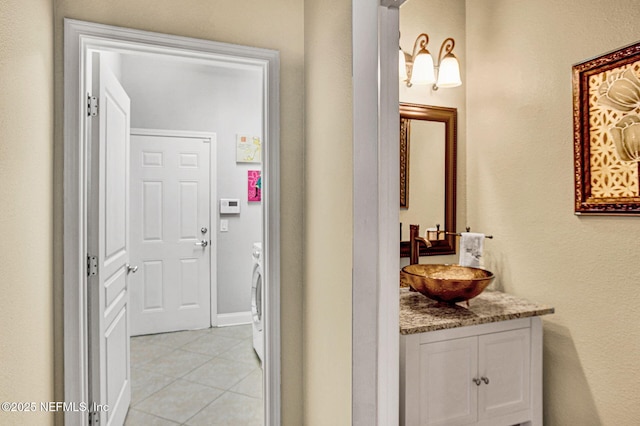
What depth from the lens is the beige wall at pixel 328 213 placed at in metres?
1.51

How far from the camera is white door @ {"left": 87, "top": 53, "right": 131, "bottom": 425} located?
5.83 feet

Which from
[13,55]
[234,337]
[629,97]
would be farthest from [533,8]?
[234,337]

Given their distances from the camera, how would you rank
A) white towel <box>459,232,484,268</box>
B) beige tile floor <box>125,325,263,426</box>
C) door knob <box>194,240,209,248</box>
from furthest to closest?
door knob <box>194,240,209,248</box>, beige tile floor <box>125,325,263,426</box>, white towel <box>459,232,484,268</box>

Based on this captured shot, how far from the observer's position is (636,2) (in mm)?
1548

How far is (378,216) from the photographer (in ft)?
4.25

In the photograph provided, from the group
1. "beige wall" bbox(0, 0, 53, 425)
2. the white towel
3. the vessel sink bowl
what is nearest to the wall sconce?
the white towel

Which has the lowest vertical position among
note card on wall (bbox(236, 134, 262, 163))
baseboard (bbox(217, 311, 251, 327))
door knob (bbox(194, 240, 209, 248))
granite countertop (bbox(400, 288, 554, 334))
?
baseboard (bbox(217, 311, 251, 327))

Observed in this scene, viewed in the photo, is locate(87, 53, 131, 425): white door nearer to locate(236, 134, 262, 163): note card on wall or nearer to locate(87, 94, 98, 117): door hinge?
locate(87, 94, 98, 117): door hinge

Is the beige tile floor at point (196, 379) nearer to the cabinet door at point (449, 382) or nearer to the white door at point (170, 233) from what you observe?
the white door at point (170, 233)

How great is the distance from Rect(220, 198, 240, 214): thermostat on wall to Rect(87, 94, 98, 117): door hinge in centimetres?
244

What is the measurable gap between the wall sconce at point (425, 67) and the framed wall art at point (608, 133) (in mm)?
601

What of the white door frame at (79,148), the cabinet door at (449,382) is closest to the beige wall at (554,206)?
the cabinet door at (449,382)

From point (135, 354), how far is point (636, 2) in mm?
4140

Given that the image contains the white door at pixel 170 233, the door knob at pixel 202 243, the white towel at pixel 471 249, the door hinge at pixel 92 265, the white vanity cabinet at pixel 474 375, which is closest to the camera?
the white vanity cabinet at pixel 474 375
